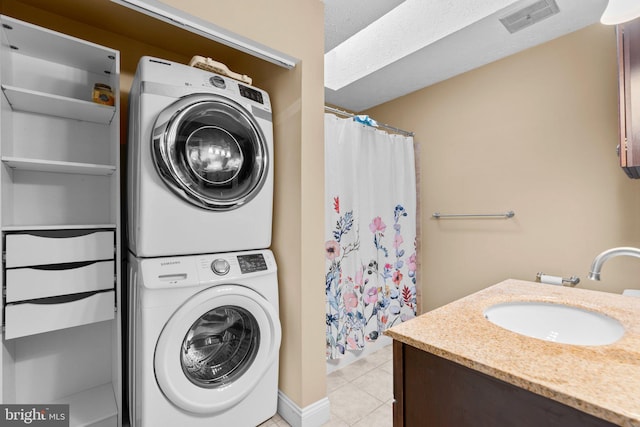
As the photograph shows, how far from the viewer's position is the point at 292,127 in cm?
167

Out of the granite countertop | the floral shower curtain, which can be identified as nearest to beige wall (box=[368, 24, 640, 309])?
the floral shower curtain

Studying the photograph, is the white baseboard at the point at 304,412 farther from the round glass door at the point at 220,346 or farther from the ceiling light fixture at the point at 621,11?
the ceiling light fixture at the point at 621,11

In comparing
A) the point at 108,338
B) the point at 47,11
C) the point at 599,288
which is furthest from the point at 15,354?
the point at 599,288

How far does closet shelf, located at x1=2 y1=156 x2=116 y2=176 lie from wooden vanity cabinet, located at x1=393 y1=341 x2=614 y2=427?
155 cm

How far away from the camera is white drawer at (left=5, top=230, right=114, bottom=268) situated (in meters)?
1.25

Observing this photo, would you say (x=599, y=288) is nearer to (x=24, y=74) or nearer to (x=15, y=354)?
(x=15, y=354)

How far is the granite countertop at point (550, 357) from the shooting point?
0.58m

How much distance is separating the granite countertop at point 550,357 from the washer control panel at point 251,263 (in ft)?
2.80

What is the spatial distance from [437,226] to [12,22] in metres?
2.99

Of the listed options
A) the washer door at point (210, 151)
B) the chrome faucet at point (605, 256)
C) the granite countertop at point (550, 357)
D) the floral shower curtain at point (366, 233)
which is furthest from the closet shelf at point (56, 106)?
the chrome faucet at point (605, 256)

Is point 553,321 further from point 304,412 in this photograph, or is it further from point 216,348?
point 216,348

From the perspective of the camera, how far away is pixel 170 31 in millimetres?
1649

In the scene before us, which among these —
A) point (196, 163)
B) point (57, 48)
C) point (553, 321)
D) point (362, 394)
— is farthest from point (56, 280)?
point (553, 321)

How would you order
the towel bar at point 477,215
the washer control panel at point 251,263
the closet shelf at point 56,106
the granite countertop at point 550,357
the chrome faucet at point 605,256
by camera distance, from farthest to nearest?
the towel bar at point 477,215
the washer control panel at point 251,263
the closet shelf at point 56,106
the chrome faucet at point 605,256
the granite countertop at point 550,357
